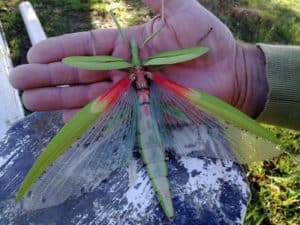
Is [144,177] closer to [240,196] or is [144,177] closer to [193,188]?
[193,188]

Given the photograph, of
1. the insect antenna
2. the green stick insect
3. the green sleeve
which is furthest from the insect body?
the green sleeve

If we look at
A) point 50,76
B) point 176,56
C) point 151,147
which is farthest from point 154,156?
point 50,76

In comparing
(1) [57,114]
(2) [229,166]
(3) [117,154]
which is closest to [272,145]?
(2) [229,166]

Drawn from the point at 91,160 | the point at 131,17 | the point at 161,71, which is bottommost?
the point at 131,17

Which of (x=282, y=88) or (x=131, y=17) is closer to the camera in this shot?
(x=282, y=88)

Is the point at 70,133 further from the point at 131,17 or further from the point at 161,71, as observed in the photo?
the point at 131,17

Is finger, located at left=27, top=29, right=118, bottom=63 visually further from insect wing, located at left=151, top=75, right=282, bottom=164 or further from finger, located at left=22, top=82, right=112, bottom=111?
insect wing, located at left=151, top=75, right=282, bottom=164

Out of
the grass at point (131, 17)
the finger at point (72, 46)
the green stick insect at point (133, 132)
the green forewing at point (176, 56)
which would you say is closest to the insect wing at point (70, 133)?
the green stick insect at point (133, 132)

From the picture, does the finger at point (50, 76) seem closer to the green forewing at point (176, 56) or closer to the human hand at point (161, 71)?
the human hand at point (161, 71)
